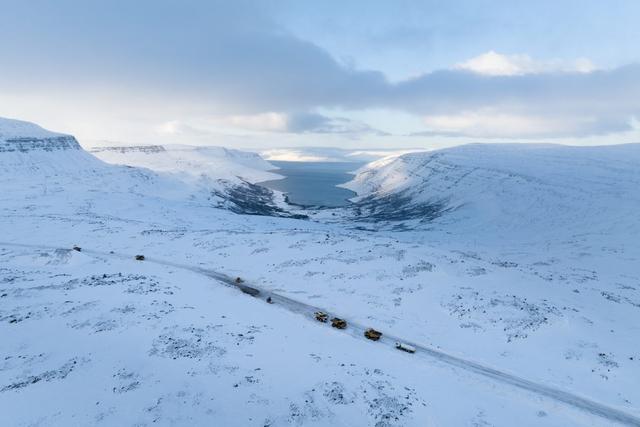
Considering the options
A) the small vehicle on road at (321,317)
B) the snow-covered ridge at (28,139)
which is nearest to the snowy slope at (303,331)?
the small vehicle on road at (321,317)

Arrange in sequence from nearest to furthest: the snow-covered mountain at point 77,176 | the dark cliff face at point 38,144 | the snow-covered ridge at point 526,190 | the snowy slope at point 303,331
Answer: the snowy slope at point 303,331
the snow-covered ridge at point 526,190
the snow-covered mountain at point 77,176
the dark cliff face at point 38,144

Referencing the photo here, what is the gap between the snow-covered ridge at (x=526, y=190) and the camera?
80.8 meters

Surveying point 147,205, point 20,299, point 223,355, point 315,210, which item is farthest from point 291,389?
point 315,210

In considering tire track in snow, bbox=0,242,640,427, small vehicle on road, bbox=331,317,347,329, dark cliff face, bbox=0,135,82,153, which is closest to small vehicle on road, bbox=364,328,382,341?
tire track in snow, bbox=0,242,640,427

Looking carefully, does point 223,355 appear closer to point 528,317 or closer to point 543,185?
point 528,317

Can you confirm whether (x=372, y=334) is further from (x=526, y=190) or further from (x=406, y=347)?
(x=526, y=190)

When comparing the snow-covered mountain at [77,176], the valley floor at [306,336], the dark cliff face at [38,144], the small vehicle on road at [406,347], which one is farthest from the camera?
the dark cliff face at [38,144]

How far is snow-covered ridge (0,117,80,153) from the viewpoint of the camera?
142375 millimetres

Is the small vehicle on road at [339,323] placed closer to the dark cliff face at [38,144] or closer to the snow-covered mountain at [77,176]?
the snow-covered mountain at [77,176]

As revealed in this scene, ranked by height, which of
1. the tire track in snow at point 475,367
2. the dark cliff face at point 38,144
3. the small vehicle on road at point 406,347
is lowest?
the tire track in snow at point 475,367

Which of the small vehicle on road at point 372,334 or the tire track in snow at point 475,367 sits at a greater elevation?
the small vehicle on road at point 372,334

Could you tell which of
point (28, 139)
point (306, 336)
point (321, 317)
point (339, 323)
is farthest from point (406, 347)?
point (28, 139)

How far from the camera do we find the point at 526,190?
10288 cm

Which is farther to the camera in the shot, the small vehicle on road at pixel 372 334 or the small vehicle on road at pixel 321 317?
the small vehicle on road at pixel 321 317
